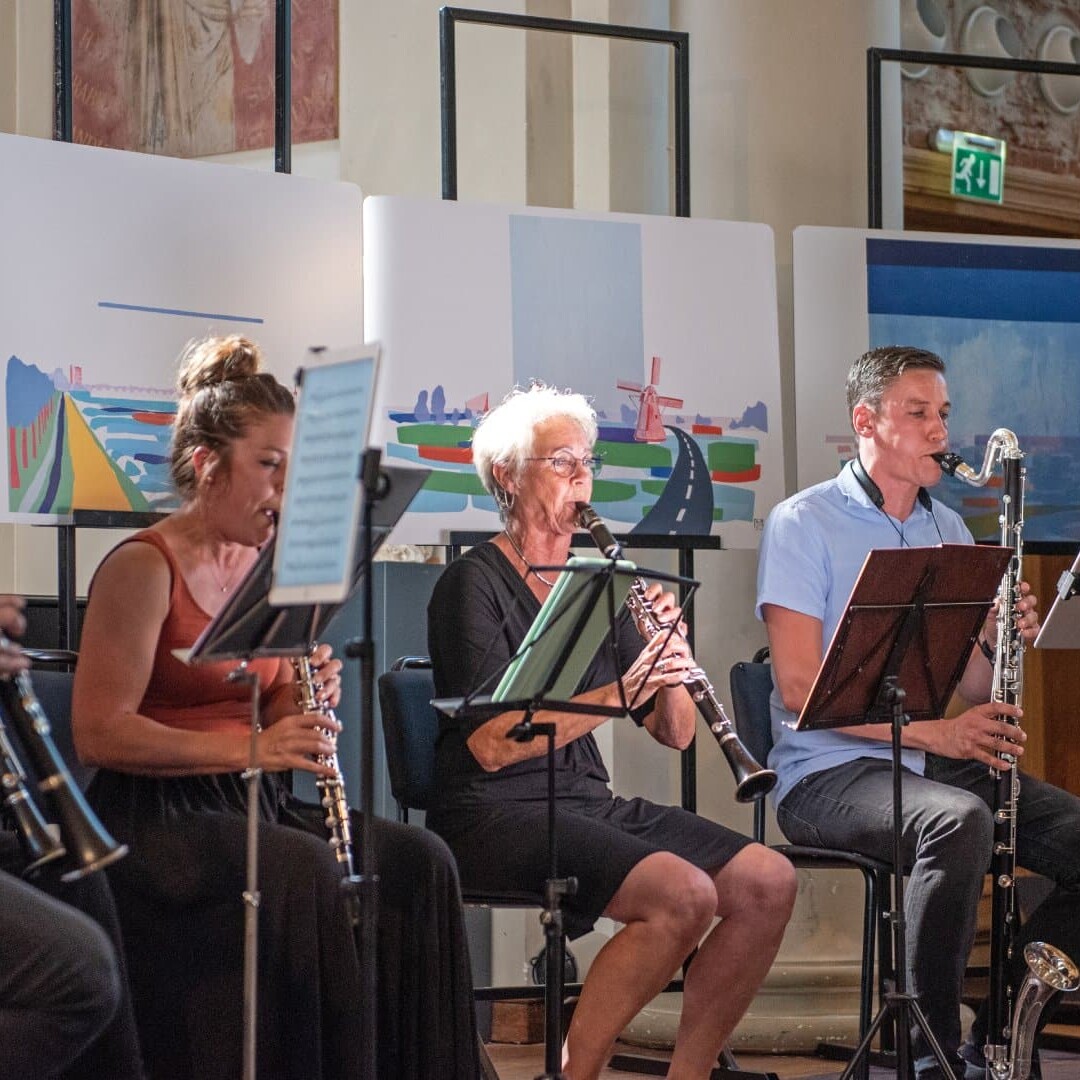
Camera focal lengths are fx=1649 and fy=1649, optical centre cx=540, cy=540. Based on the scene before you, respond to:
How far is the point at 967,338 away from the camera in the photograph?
436 centimetres

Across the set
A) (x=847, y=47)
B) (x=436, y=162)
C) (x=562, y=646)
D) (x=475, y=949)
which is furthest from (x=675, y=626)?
(x=436, y=162)

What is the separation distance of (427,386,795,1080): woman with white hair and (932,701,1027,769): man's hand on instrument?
0.53 meters

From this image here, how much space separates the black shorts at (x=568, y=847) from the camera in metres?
2.89

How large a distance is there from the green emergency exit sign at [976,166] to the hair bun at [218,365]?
2.81m

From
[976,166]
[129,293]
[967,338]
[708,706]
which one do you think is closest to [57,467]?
[129,293]

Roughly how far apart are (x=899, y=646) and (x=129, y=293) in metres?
1.80

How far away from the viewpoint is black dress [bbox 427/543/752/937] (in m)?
2.90

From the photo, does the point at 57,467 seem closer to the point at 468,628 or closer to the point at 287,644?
the point at 468,628

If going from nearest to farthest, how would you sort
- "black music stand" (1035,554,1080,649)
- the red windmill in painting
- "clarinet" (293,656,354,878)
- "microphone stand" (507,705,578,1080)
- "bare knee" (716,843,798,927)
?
"clarinet" (293,656,354,878) < "microphone stand" (507,705,578,1080) < "bare knee" (716,843,798,927) < "black music stand" (1035,554,1080,649) < the red windmill in painting

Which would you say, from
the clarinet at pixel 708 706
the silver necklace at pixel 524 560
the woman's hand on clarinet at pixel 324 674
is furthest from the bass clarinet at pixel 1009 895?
the woman's hand on clarinet at pixel 324 674

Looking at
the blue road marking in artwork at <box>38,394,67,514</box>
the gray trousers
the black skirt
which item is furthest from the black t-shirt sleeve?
the blue road marking in artwork at <box>38,394,67,514</box>

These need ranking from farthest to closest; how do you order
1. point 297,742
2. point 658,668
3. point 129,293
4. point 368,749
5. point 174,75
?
point 174,75
point 129,293
point 658,668
point 297,742
point 368,749

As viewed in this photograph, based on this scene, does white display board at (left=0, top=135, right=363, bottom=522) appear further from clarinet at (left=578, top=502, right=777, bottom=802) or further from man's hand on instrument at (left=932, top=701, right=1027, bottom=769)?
man's hand on instrument at (left=932, top=701, right=1027, bottom=769)

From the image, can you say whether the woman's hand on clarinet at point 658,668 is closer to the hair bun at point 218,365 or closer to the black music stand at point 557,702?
the black music stand at point 557,702
